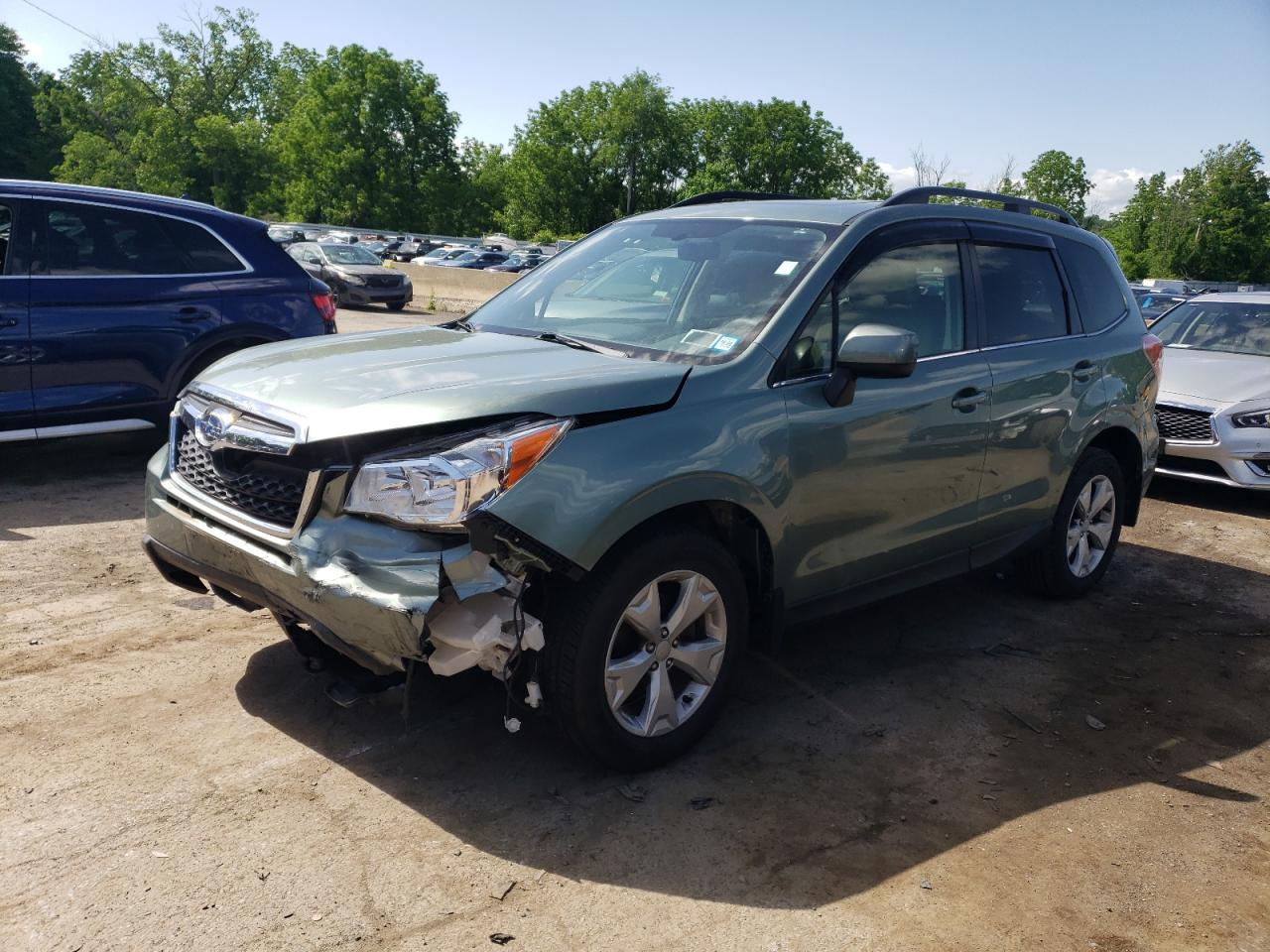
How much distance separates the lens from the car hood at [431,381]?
3.12 m

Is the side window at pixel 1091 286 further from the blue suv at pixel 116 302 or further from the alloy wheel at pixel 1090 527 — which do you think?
the blue suv at pixel 116 302

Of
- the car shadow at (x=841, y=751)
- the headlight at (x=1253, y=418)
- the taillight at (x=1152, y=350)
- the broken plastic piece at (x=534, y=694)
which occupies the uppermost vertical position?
the taillight at (x=1152, y=350)

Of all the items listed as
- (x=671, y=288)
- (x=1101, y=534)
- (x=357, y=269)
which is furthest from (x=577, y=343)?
(x=357, y=269)

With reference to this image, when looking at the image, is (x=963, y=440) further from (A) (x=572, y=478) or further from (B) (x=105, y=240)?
(B) (x=105, y=240)

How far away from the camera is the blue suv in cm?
647

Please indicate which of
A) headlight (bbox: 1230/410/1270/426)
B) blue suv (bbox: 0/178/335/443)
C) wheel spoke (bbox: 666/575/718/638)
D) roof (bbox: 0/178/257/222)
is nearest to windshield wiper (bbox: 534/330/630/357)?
wheel spoke (bbox: 666/575/718/638)

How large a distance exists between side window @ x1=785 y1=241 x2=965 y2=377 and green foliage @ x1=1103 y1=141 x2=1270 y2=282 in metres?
83.7

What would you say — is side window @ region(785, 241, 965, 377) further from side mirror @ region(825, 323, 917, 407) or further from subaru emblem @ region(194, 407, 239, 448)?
subaru emblem @ region(194, 407, 239, 448)

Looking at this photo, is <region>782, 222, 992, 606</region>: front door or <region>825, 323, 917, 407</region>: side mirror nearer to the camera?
<region>825, 323, 917, 407</region>: side mirror

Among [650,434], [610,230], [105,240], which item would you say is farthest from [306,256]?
[650,434]

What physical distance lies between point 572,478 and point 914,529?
1.86 metres

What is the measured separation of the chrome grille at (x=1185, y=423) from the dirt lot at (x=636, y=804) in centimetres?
362

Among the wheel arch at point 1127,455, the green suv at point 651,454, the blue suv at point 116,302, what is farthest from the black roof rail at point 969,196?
the blue suv at point 116,302

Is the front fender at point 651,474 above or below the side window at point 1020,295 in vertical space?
below
